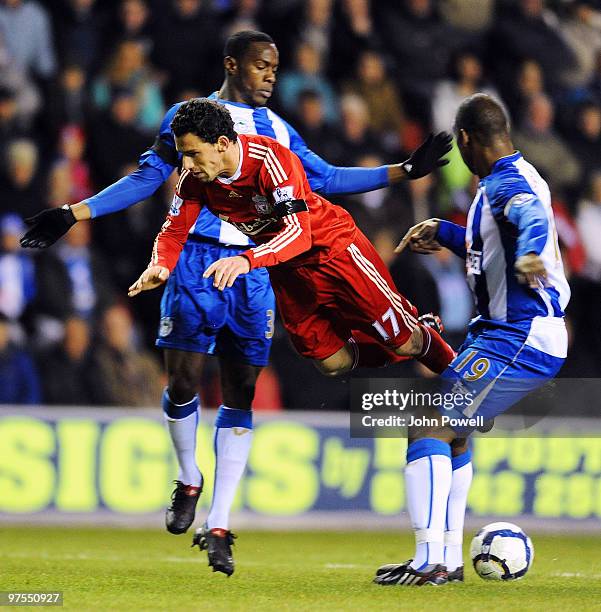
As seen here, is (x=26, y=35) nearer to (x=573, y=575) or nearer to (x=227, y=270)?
(x=227, y=270)

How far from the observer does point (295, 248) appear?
6211 millimetres

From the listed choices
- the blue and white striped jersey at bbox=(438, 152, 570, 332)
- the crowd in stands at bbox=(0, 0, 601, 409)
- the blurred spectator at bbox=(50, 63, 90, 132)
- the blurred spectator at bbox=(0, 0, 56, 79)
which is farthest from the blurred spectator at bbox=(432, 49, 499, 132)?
the blue and white striped jersey at bbox=(438, 152, 570, 332)

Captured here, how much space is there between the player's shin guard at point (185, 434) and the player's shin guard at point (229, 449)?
145 millimetres

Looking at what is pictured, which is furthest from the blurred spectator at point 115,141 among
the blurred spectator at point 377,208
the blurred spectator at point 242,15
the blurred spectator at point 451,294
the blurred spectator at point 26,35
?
the blurred spectator at point 451,294

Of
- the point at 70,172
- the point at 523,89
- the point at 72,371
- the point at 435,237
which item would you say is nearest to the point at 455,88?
the point at 523,89

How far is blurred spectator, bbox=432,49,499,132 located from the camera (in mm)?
13430

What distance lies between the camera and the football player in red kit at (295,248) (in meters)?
6.29

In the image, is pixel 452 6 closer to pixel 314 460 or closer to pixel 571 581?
pixel 314 460

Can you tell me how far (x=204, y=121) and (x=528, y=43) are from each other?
→ 8.96 m

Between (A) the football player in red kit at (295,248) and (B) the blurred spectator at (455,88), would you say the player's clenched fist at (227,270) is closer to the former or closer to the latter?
(A) the football player in red kit at (295,248)

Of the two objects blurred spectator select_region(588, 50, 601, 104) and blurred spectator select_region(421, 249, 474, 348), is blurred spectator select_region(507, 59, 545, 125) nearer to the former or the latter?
blurred spectator select_region(588, 50, 601, 104)

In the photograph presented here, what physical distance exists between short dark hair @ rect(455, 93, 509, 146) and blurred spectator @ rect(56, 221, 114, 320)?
5.43m

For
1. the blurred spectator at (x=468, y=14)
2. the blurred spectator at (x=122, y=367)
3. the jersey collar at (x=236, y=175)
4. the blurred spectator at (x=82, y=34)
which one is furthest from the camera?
the blurred spectator at (x=468, y=14)

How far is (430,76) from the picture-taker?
13.9 meters
